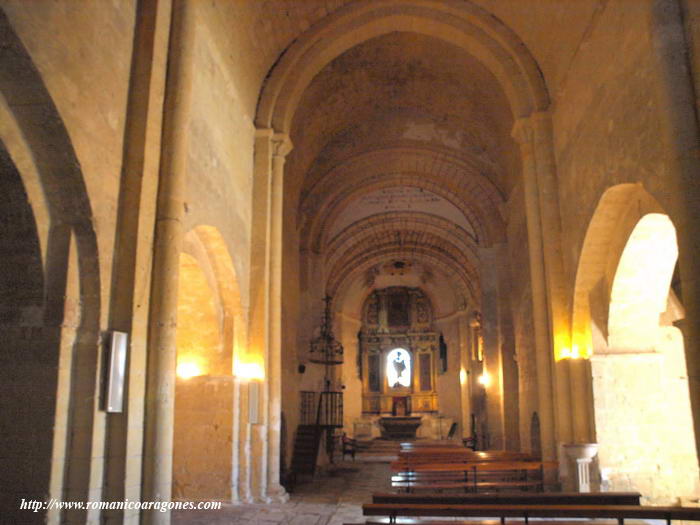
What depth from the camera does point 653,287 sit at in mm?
Answer: 9430

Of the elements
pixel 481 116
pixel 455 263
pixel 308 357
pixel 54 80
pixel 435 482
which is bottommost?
pixel 435 482

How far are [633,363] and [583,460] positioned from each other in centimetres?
171

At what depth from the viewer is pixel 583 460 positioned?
968 cm

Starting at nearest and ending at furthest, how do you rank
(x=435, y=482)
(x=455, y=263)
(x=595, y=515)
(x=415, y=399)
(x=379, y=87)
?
(x=595, y=515) < (x=435, y=482) < (x=379, y=87) < (x=455, y=263) < (x=415, y=399)

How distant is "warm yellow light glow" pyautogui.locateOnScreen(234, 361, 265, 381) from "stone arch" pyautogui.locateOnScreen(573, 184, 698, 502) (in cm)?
534

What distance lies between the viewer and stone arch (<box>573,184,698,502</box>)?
9336 millimetres

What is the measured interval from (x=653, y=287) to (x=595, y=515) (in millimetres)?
4613

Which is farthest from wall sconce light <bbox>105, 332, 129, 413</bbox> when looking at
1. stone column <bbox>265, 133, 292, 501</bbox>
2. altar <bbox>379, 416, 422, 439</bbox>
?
altar <bbox>379, 416, 422, 439</bbox>

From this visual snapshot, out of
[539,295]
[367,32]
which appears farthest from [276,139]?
[539,295]

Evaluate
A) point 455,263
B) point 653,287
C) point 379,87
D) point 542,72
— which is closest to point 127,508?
point 653,287

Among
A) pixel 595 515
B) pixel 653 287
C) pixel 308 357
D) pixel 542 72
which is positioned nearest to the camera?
pixel 595 515

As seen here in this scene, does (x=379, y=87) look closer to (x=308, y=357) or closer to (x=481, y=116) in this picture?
(x=481, y=116)

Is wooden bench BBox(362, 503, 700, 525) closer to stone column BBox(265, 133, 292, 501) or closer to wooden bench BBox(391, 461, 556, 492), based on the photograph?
wooden bench BBox(391, 461, 556, 492)

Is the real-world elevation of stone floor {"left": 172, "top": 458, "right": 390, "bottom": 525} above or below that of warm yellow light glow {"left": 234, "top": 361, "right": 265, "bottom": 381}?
Result: below
